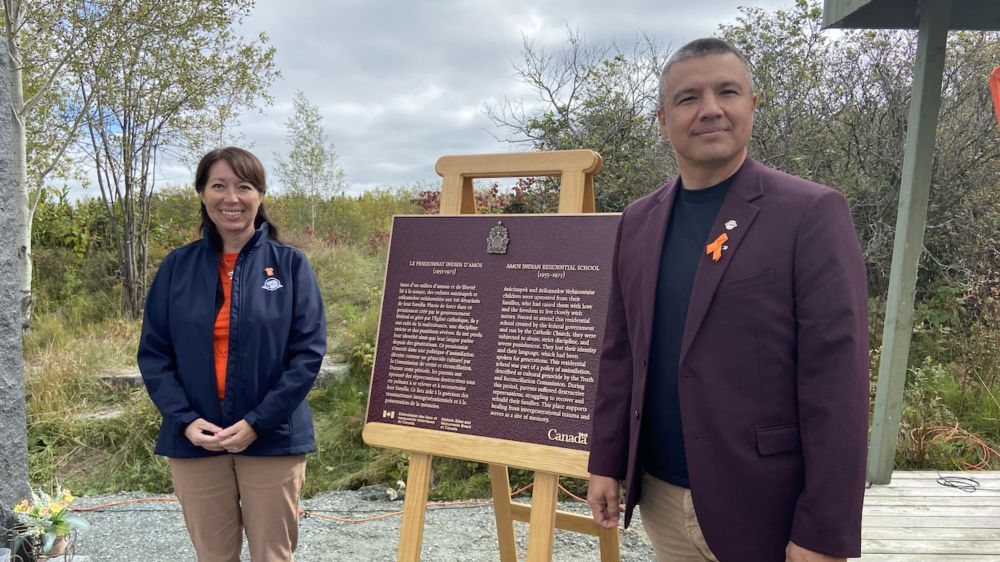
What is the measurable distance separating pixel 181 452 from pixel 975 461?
566 centimetres

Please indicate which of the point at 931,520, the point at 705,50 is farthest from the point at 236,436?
the point at 931,520

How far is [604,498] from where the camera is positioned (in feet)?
6.97

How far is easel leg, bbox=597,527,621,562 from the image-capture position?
292cm

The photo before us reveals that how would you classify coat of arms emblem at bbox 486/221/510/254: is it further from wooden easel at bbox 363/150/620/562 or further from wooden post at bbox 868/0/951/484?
wooden post at bbox 868/0/951/484

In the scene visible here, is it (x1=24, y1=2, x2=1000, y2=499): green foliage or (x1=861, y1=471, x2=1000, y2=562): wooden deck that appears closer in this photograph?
(x1=861, y1=471, x2=1000, y2=562): wooden deck

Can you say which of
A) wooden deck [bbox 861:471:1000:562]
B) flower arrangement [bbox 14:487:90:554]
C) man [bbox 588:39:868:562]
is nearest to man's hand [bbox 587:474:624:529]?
man [bbox 588:39:868:562]

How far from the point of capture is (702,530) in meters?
1.79

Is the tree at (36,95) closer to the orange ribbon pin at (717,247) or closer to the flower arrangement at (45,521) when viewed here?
the flower arrangement at (45,521)

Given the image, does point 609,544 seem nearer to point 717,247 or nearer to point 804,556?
point 804,556

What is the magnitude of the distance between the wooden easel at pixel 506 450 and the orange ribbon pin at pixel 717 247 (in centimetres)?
110

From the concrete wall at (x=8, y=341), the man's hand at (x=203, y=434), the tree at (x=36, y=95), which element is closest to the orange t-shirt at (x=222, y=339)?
the man's hand at (x=203, y=434)

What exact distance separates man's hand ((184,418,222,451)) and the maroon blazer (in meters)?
1.69

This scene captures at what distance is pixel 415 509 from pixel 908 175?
3.65 m

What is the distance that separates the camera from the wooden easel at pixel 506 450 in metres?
2.61
